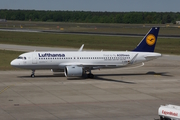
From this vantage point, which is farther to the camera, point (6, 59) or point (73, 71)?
point (6, 59)

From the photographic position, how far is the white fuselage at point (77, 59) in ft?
161

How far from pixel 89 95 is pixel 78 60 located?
11.6 m

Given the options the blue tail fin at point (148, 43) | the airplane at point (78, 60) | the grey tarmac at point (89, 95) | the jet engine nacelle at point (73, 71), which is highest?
the blue tail fin at point (148, 43)

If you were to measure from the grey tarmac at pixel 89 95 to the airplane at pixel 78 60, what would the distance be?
4.76 ft

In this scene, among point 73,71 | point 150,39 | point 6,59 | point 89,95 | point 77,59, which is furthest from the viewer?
point 6,59

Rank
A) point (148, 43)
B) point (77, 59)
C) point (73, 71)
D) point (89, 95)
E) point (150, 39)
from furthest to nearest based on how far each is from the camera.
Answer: point (150, 39), point (148, 43), point (77, 59), point (73, 71), point (89, 95)

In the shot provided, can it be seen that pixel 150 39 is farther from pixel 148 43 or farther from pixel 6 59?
pixel 6 59

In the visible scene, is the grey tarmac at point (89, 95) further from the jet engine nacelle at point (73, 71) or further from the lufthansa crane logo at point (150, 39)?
the lufthansa crane logo at point (150, 39)

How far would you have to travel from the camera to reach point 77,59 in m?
50.6

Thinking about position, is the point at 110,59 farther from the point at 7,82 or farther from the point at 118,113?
the point at 118,113

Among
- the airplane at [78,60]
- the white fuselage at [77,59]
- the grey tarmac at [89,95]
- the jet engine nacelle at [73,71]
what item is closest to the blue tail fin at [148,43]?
the airplane at [78,60]

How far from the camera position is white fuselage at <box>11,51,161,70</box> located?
4920cm

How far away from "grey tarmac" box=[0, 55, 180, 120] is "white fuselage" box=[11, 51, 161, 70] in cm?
182

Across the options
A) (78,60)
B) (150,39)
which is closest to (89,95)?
(78,60)
